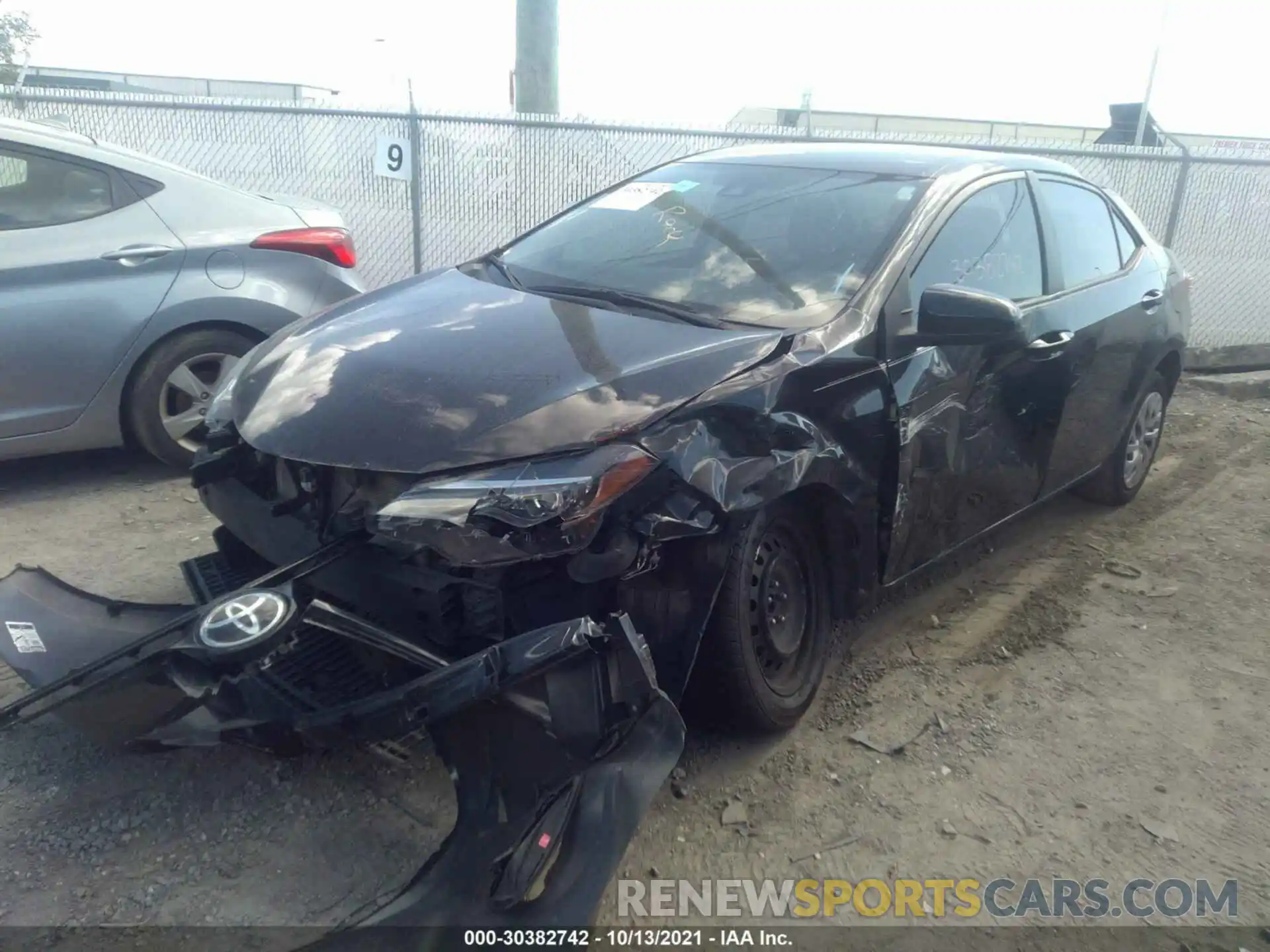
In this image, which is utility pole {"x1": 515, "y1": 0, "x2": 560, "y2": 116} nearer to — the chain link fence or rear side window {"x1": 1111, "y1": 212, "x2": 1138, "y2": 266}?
the chain link fence

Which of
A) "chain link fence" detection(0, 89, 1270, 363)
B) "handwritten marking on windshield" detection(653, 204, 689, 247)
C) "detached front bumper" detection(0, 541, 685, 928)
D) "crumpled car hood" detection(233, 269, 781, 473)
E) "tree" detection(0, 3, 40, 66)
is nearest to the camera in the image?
"detached front bumper" detection(0, 541, 685, 928)

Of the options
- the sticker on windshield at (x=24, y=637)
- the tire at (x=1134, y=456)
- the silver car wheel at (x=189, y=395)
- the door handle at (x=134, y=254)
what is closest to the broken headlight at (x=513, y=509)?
the sticker on windshield at (x=24, y=637)

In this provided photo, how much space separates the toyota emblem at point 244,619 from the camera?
7.04ft

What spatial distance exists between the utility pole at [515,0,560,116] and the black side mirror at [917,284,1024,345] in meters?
7.84

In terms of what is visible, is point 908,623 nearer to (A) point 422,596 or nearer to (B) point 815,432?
(B) point 815,432

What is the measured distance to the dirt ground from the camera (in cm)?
248

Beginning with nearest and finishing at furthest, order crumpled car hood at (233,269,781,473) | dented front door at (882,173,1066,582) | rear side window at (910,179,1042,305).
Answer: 1. crumpled car hood at (233,269,781,473)
2. dented front door at (882,173,1066,582)
3. rear side window at (910,179,1042,305)

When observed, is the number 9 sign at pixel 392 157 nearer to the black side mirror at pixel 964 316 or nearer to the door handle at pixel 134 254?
the door handle at pixel 134 254

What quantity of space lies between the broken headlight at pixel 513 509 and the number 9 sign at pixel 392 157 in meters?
6.94

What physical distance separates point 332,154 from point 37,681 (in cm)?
700

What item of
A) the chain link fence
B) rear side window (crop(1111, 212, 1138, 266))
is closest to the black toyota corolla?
rear side window (crop(1111, 212, 1138, 266))

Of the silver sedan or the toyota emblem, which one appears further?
the silver sedan

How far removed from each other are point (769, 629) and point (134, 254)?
11.1 feet

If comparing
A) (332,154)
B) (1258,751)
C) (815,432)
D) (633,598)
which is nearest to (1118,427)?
(1258,751)
